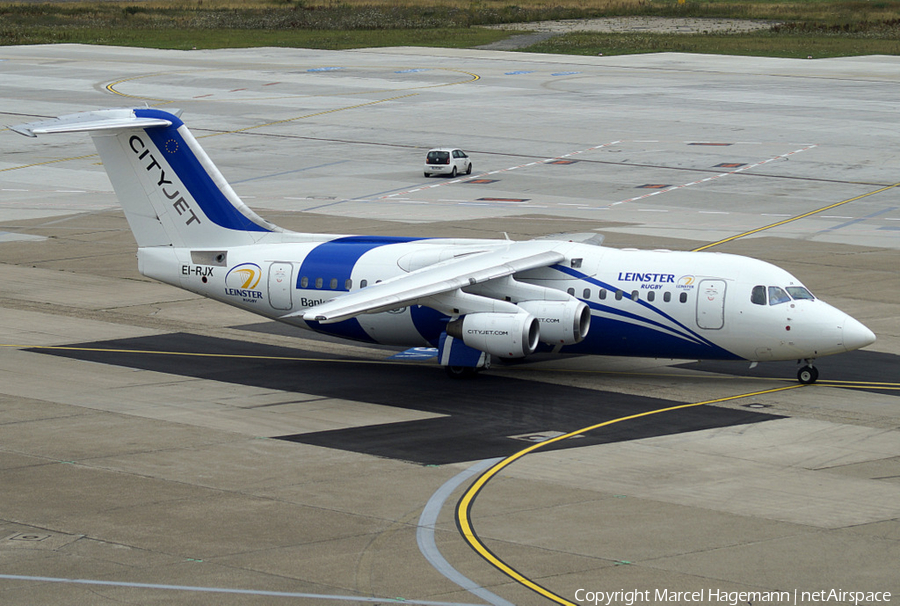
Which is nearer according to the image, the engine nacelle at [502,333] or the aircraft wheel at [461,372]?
the engine nacelle at [502,333]

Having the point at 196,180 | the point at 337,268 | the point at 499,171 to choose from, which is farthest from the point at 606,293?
the point at 499,171

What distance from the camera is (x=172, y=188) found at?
36.0 meters

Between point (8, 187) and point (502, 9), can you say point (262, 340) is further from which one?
point (502, 9)

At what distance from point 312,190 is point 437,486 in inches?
1711

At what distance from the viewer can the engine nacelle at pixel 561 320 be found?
1257 inches

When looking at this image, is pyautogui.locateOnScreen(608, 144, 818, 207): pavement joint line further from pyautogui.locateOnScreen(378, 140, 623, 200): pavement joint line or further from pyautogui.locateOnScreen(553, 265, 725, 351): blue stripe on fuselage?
pyautogui.locateOnScreen(553, 265, 725, 351): blue stripe on fuselage

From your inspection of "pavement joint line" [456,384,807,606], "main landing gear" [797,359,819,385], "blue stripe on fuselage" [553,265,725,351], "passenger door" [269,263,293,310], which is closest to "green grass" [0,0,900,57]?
"main landing gear" [797,359,819,385]

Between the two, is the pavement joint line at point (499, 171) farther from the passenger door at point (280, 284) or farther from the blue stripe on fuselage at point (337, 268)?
the passenger door at point (280, 284)

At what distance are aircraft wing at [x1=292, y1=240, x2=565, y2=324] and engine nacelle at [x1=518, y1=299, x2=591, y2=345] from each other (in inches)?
49.5

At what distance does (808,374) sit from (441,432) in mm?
10891

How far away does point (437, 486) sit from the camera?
2408cm

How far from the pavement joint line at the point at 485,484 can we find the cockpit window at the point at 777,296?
7.67 feet

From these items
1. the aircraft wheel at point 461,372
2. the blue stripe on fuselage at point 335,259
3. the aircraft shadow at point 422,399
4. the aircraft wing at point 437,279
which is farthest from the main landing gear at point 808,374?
the blue stripe on fuselage at point 335,259

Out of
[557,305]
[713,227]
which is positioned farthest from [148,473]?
[713,227]
